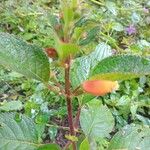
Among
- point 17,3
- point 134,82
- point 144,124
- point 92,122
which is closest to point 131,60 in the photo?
point 92,122

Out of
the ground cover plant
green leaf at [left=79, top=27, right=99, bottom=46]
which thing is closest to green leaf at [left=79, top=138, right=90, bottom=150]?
the ground cover plant

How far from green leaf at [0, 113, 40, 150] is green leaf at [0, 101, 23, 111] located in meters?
0.69

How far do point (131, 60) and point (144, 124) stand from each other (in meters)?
0.95

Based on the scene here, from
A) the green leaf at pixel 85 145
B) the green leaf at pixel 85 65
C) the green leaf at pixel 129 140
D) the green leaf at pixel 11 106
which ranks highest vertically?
the green leaf at pixel 85 65

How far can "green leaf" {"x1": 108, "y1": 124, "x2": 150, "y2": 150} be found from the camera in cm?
91

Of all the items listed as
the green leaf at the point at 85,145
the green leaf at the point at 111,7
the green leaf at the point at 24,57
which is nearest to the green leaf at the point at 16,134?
the green leaf at the point at 85,145

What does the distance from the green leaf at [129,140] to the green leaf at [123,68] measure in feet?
0.72

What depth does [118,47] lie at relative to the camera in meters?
2.04

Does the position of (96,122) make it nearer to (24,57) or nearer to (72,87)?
(72,87)

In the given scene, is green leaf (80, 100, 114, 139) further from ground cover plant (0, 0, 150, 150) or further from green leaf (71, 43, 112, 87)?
green leaf (71, 43, 112, 87)

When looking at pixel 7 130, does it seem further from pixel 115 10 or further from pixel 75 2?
pixel 115 10

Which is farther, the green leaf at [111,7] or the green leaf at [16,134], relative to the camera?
the green leaf at [111,7]

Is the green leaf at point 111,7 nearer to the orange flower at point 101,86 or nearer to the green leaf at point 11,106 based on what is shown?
the green leaf at point 11,106

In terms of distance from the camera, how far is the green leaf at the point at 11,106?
5.31ft
